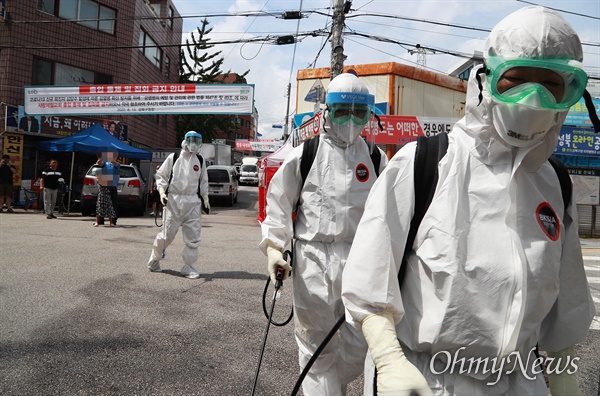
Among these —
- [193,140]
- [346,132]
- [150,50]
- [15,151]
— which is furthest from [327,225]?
[150,50]

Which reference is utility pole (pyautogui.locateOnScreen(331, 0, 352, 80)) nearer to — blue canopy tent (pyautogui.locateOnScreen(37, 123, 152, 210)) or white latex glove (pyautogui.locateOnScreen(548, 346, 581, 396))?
blue canopy tent (pyautogui.locateOnScreen(37, 123, 152, 210))

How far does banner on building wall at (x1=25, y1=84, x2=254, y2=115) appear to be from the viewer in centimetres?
1534

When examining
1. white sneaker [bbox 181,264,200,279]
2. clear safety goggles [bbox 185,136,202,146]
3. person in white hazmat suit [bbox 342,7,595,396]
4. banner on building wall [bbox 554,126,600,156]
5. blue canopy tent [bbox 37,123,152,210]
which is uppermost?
banner on building wall [bbox 554,126,600,156]

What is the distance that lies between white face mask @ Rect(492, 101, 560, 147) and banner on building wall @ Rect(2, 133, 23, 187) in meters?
17.4

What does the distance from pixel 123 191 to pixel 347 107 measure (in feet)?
42.5

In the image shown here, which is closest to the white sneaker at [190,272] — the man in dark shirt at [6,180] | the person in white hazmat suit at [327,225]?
the person in white hazmat suit at [327,225]

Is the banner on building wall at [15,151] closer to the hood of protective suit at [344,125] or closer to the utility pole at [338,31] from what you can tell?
the utility pole at [338,31]

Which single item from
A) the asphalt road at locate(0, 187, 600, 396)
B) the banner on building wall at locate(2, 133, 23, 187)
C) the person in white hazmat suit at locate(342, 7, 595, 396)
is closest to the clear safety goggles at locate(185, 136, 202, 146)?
the asphalt road at locate(0, 187, 600, 396)

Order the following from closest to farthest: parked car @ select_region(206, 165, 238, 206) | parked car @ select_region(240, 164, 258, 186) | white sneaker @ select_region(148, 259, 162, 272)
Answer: white sneaker @ select_region(148, 259, 162, 272) → parked car @ select_region(206, 165, 238, 206) → parked car @ select_region(240, 164, 258, 186)

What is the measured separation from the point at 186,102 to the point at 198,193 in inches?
383

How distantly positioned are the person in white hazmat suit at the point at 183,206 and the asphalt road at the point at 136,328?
344 mm

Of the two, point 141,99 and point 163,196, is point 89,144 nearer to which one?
point 141,99

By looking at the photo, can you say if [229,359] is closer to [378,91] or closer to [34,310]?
[34,310]

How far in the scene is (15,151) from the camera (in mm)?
15641
